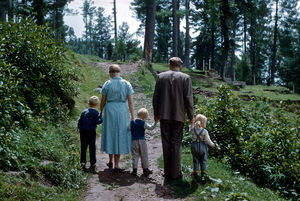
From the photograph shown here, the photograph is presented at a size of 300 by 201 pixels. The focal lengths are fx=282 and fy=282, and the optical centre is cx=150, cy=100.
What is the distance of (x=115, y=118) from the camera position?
19.7 ft

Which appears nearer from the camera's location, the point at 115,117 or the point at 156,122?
the point at 156,122

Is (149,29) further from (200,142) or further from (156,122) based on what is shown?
(200,142)

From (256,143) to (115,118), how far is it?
3.85 m

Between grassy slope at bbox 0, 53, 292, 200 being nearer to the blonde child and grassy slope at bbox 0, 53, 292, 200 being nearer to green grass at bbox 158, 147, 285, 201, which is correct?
green grass at bbox 158, 147, 285, 201

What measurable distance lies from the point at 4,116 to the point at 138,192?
2.69 m

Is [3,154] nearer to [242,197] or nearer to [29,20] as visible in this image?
[242,197]

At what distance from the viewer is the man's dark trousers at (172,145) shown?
576 centimetres

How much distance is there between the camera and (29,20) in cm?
795

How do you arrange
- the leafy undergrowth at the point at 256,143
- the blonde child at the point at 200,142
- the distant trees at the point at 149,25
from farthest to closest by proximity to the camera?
the distant trees at the point at 149,25 → the leafy undergrowth at the point at 256,143 → the blonde child at the point at 200,142

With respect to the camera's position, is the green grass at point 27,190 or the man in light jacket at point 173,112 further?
the man in light jacket at point 173,112

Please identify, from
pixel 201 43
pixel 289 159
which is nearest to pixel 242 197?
pixel 289 159

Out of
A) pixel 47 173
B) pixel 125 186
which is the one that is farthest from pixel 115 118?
pixel 47 173

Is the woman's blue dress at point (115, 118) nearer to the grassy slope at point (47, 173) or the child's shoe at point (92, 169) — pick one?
the child's shoe at point (92, 169)

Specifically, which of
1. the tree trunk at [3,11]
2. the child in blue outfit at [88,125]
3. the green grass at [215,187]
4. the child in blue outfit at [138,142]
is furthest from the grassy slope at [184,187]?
the tree trunk at [3,11]
